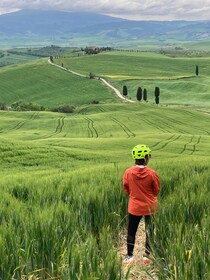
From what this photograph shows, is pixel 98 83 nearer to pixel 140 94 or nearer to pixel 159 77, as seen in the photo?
pixel 140 94

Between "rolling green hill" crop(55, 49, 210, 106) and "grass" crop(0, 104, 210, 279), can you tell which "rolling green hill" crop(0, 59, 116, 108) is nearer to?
"rolling green hill" crop(55, 49, 210, 106)

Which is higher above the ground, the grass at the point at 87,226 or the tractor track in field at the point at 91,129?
the grass at the point at 87,226

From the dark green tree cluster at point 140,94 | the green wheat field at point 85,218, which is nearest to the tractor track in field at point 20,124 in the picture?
the green wheat field at point 85,218

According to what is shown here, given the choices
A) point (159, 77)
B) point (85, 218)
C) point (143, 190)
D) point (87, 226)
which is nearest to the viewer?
point (87, 226)

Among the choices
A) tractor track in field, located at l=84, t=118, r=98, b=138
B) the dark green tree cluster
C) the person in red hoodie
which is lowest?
tractor track in field, located at l=84, t=118, r=98, b=138

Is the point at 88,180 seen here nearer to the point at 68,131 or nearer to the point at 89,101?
the point at 68,131

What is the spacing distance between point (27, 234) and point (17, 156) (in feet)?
58.2

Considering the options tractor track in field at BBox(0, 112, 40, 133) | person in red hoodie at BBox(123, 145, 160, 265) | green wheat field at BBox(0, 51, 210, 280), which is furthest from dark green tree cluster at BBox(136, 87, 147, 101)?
person in red hoodie at BBox(123, 145, 160, 265)

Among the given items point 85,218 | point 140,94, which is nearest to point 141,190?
point 85,218

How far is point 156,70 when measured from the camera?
185250 millimetres

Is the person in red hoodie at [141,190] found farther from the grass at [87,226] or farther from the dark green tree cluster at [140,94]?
the dark green tree cluster at [140,94]

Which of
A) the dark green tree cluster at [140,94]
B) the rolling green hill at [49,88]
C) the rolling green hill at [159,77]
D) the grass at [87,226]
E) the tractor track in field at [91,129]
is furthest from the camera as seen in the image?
the rolling green hill at [159,77]

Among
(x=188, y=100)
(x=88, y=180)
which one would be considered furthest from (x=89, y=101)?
(x=88, y=180)

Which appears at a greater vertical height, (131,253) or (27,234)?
(27,234)
